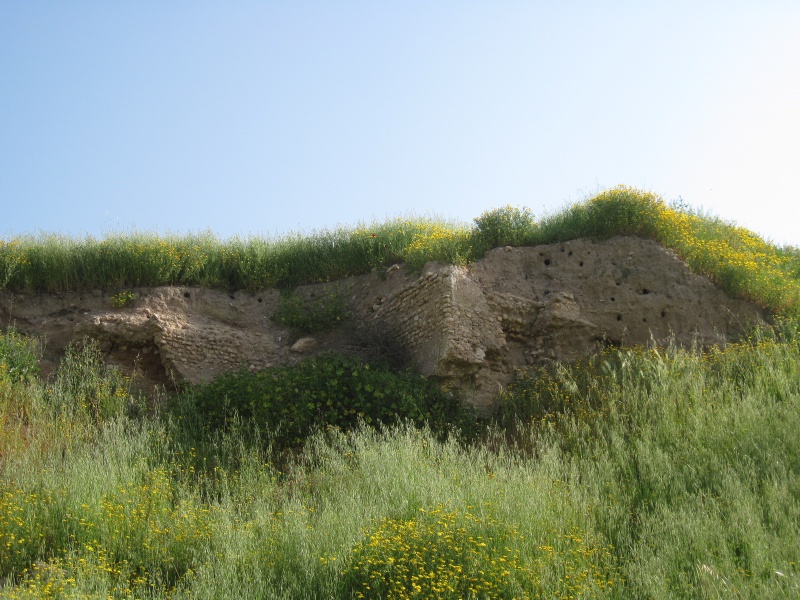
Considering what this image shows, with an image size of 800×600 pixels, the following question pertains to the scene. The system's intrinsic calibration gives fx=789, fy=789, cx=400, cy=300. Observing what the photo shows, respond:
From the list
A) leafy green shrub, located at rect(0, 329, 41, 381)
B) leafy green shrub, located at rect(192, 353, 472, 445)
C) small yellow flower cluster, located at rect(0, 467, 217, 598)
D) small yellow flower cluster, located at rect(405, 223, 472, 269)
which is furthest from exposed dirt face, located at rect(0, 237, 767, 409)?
small yellow flower cluster, located at rect(0, 467, 217, 598)

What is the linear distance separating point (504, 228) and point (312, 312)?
355 centimetres

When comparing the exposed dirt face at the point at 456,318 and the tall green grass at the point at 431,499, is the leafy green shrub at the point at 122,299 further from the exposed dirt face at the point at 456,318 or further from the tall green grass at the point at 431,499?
the tall green grass at the point at 431,499

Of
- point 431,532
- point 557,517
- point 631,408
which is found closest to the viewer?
point 431,532

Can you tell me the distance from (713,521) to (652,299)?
6.09 m

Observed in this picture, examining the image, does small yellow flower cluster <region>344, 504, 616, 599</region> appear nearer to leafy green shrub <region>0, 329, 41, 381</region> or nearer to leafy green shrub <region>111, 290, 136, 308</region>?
leafy green shrub <region>0, 329, 41, 381</region>

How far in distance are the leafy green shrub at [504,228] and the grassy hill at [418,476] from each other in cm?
11

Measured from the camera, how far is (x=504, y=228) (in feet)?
44.1

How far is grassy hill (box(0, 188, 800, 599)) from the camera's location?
6.36 meters

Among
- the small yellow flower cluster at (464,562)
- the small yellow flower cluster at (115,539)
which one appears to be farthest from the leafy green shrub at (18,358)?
the small yellow flower cluster at (464,562)

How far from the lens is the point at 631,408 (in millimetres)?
9602

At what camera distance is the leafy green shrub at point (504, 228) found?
13.4 metres

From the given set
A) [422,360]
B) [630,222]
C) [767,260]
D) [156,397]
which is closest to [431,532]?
[422,360]

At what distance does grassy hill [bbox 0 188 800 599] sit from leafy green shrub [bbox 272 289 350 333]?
4.71ft

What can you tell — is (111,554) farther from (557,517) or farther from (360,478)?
(557,517)
